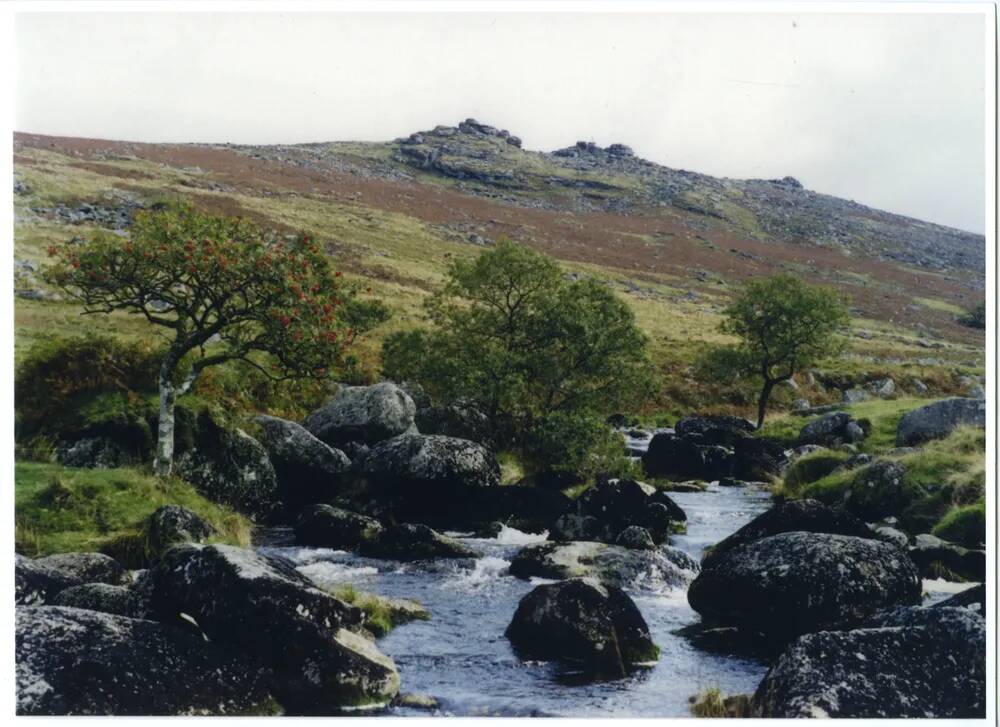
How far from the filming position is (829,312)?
46.8 meters

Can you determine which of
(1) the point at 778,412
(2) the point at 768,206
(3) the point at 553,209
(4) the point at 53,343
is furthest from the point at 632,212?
(4) the point at 53,343

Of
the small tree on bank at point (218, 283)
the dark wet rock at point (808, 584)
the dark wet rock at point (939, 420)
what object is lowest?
the dark wet rock at point (808, 584)

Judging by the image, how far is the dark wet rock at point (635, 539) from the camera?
20688mm

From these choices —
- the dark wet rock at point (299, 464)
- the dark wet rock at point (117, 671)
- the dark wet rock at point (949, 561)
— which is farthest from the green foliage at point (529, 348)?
the dark wet rock at point (117, 671)

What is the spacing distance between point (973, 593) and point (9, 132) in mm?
18426

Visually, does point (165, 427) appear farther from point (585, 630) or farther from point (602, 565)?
point (585, 630)

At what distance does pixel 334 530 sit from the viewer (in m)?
20.7

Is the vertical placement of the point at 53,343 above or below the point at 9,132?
below

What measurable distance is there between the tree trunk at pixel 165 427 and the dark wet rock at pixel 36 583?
20.7 ft

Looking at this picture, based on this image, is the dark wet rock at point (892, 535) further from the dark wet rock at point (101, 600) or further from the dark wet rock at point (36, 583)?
the dark wet rock at point (36, 583)

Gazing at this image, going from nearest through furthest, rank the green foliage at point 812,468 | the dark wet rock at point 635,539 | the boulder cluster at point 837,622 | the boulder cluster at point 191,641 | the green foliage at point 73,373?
1. the boulder cluster at point 191,641
2. the boulder cluster at point 837,622
3. the green foliage at point 73,373
4. the dark wet rock at point 635,539
5. the green foliage at point 812,468

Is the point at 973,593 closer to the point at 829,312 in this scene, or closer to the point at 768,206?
the point at 829,312

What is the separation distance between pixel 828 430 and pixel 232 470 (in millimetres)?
28668

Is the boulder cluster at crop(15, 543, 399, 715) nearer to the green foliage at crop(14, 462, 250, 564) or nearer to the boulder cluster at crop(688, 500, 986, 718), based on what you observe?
the green foliage at crop(14, 462, 250, 564)
